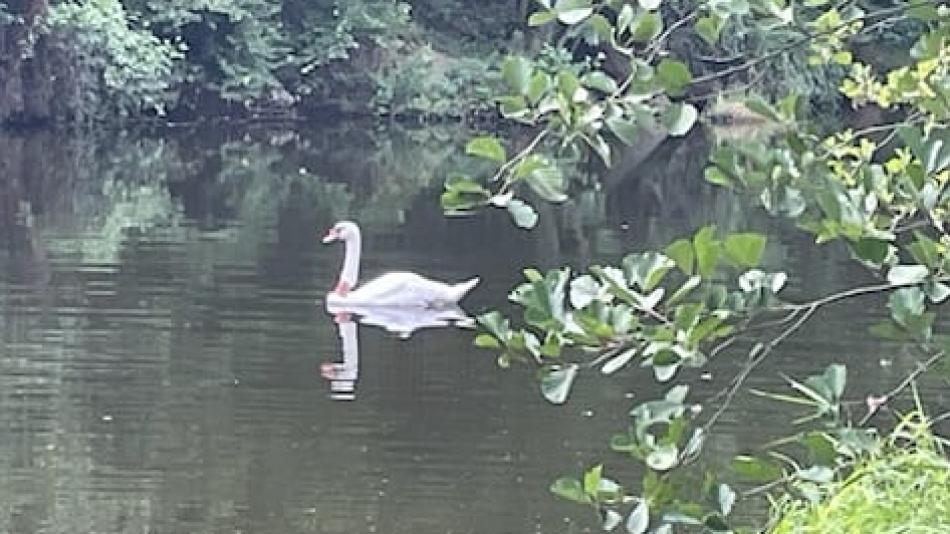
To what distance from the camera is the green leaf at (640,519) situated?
3.29 metres

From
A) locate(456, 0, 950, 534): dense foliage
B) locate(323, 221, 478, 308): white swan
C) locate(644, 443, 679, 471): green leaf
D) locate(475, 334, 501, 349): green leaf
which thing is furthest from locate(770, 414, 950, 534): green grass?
locate(323, 221, 478, 308): white swan

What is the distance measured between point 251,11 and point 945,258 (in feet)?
125

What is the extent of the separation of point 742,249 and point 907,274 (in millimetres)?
222

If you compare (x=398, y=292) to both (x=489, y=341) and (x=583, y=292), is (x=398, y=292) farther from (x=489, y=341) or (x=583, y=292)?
(x=583, y=292)

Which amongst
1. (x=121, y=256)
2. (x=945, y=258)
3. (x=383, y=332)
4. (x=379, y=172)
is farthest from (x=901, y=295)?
(x=379, y=172)

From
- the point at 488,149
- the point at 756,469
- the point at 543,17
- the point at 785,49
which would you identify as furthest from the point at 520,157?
the point at 756,469

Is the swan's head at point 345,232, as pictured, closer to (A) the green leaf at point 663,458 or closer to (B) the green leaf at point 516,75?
(A) the green leaf at point 663,458

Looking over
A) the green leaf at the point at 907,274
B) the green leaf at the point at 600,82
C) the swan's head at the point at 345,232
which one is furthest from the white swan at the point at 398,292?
the green leaf at the point at 907,274

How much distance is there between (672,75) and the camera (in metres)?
3.00

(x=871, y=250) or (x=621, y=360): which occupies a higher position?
(x=871, y=250)

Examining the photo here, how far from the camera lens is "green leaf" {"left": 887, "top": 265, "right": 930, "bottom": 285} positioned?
2.97 meters

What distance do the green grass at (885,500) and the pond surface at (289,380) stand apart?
4.71 meters

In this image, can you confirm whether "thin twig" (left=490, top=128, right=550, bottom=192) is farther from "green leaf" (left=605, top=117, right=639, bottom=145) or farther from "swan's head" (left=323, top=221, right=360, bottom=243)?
"swan's head" (left=323, top=221, right=360, bottom=243)

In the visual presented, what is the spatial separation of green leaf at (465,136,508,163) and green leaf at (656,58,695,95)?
0.23m
